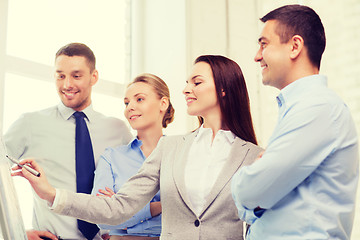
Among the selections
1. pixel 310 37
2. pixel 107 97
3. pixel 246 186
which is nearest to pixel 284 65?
pixel 310 37

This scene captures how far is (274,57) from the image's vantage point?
1481 mm

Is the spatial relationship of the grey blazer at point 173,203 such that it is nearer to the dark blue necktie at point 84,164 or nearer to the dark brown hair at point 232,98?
the dark brown hair at point 232,98

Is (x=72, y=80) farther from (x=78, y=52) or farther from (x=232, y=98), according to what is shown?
(x=232, y=98)

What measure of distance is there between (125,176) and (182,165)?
1.68ft

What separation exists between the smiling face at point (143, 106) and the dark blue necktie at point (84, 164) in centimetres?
24

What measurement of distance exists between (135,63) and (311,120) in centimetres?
238

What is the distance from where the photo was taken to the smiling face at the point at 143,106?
2.34m

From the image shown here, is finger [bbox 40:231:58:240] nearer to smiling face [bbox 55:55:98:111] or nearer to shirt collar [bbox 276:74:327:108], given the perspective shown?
smiling face [bbox 55:55:98:111]

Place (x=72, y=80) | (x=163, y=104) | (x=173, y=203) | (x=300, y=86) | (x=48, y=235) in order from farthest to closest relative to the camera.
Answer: (x=163, y=104), (x=72, y=80), (x=48, y=235), (x=173, y=203), (x=300, y=86)

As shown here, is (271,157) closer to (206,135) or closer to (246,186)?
(246,186)

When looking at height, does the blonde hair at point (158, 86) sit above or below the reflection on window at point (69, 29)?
below

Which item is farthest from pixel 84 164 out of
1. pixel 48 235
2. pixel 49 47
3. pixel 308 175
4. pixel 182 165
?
pixel 308 175

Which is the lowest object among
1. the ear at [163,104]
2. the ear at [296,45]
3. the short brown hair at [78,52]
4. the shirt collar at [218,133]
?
the shirt collar at [218,133]

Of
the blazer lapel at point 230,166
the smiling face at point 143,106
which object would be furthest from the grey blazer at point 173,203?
the smiling face at point 143,106
